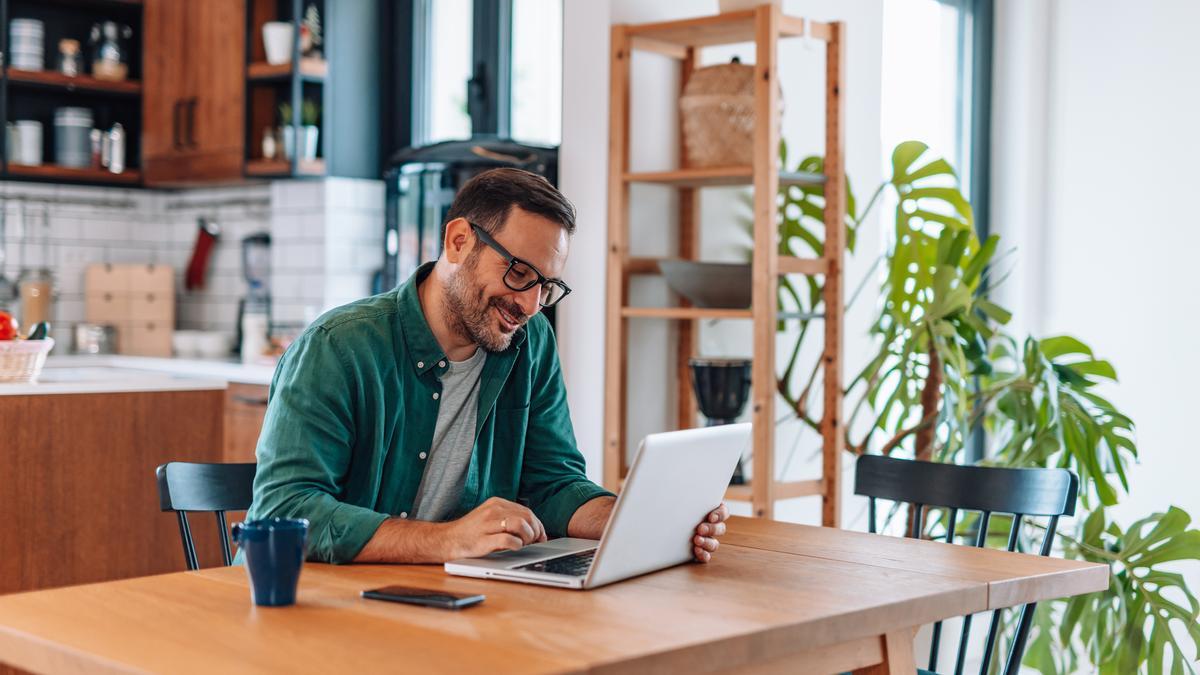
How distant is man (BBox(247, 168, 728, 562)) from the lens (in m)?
1.92

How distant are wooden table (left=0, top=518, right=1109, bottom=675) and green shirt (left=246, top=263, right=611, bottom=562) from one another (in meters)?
0.13

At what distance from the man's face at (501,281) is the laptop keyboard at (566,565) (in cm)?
40

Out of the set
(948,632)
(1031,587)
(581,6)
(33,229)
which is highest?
(581,6)

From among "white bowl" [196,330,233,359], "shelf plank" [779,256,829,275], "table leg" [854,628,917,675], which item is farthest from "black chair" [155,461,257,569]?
"white bowl" [196,330,233,359]

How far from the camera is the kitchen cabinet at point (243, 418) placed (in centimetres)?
466

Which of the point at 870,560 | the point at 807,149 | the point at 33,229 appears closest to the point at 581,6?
the point at 807,149

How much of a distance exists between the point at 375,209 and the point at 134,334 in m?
1.29

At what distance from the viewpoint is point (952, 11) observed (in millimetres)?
4902

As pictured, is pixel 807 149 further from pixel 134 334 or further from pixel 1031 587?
pixel 134 334

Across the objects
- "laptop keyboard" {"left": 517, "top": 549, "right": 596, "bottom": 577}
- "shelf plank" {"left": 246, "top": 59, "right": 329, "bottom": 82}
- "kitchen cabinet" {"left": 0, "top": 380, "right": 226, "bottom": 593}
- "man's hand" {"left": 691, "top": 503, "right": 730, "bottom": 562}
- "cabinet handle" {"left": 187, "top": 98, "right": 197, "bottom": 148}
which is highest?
"shelf plank" {"left": 246, "top": 59, "right": 329, "bottom": 82}

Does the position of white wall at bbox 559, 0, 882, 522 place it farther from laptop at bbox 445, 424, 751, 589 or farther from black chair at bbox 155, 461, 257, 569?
laptop at bbox 445, 424, 751, 589

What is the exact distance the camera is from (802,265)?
3607 mm

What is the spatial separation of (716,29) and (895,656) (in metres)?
2.19

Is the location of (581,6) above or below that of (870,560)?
above
